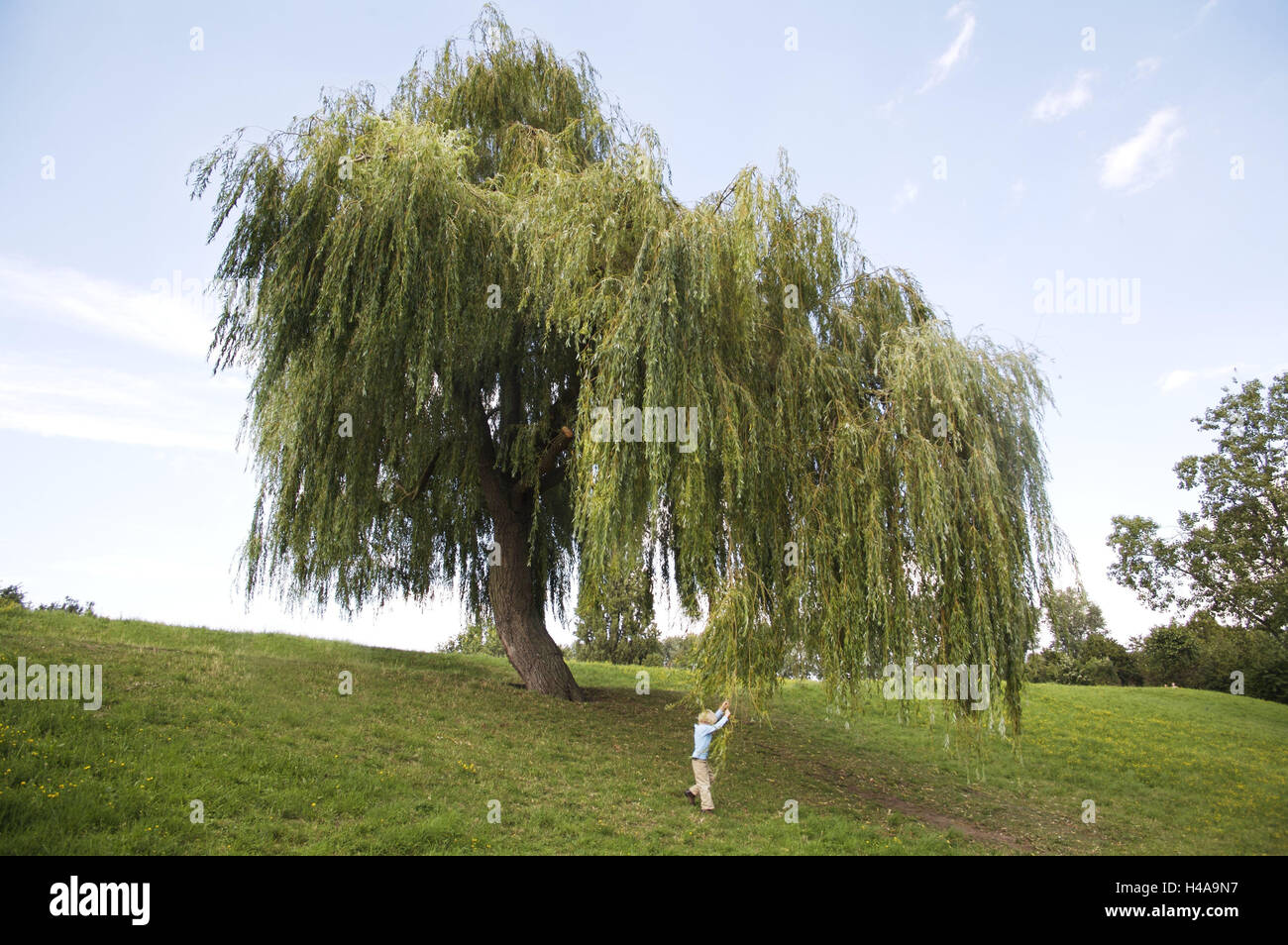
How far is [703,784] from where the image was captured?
980 centimetres

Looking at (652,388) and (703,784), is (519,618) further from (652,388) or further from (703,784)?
(652,388)

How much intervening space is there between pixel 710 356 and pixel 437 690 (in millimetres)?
8315

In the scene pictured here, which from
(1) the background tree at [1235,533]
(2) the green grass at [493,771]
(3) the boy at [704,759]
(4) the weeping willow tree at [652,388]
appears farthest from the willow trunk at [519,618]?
(1) the background tree at [1235,533]

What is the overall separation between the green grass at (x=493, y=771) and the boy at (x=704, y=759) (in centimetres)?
28

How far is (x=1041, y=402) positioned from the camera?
34.0 ft

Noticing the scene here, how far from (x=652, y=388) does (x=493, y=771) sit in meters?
5.77

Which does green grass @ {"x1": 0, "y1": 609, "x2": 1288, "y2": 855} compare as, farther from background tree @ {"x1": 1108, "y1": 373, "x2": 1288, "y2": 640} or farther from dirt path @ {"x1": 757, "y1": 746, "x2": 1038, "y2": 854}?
background tree @ {"x1": 1108, "y1": 373, "x2": 1288, "y2": 640}

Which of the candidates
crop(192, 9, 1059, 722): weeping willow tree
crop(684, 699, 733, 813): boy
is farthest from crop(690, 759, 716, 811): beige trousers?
crop(192, 9, 1059, 722): weeping willow tree

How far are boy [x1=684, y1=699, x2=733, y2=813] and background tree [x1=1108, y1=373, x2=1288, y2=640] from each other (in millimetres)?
26621

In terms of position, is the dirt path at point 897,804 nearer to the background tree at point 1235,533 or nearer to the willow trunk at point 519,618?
the willow trunk at point 519,618

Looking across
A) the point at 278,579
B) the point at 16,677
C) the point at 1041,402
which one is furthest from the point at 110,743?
the point at 1041,402

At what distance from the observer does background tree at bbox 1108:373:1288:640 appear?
1045 inches

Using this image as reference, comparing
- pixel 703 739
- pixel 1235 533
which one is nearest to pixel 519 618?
pixel 703 739
